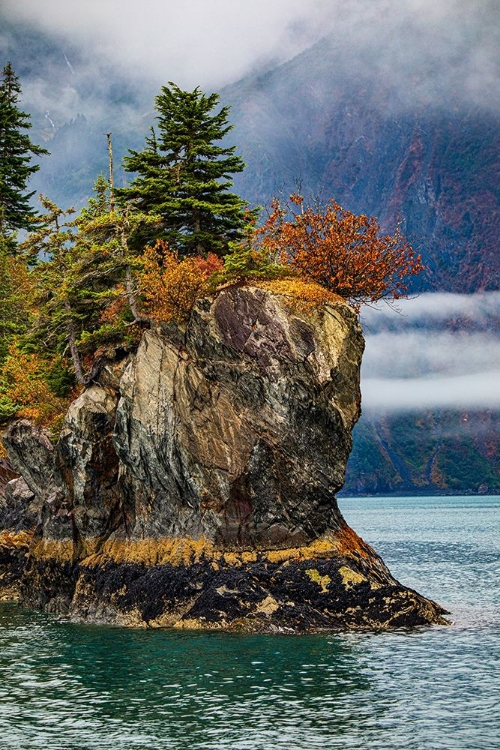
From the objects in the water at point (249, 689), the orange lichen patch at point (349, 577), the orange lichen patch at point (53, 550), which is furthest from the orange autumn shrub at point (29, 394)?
the orange lichen patch at point (349, 577)

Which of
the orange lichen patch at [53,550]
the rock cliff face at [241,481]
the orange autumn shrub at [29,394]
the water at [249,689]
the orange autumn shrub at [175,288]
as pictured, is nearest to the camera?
the water at [249,689]

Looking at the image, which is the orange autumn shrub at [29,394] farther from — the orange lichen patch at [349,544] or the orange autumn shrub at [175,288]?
the orange lichen patch at [349,544]

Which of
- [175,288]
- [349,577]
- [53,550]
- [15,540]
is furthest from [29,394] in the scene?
[349,577]

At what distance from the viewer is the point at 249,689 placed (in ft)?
85.9

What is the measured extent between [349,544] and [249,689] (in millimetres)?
13185

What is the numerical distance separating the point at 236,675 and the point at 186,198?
27.9m

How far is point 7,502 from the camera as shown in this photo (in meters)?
60.6

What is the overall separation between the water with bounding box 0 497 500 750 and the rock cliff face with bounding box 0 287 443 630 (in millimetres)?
1726

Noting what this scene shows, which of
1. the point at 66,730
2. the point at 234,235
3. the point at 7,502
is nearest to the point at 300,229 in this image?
the point at 234,235

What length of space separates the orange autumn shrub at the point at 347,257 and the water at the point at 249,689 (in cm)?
1597

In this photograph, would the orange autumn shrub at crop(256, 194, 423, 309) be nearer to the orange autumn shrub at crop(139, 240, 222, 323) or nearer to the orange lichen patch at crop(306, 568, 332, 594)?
the orange autumn shrub at crop(139, 240, 222, 323)

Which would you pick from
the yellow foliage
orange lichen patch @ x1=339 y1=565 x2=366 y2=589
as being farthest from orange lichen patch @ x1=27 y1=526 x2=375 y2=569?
the yellow foliage

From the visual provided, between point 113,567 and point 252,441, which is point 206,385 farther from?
point 113,567

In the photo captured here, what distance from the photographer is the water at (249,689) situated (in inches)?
862
